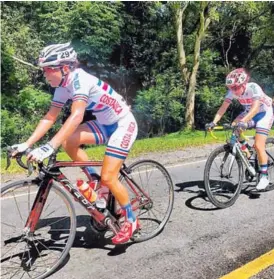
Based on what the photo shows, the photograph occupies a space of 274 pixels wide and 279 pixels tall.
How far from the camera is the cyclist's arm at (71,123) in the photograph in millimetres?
3531

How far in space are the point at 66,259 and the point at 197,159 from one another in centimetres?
635

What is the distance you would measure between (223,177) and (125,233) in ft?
7.21

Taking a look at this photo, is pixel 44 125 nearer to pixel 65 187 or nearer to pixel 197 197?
pixel 65 187

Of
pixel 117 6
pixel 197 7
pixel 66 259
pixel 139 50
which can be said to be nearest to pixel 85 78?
pixel 66 259

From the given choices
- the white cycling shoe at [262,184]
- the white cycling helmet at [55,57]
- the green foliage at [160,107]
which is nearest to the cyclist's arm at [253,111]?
the white cycling shoe at [262,184]

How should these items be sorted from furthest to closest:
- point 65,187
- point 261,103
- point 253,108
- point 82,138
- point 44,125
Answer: point 261,103
point 253,108
point 82,138
point 44,125
point 65,187

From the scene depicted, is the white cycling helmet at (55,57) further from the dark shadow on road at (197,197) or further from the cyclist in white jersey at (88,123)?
the dark shadow on road at (197,197)

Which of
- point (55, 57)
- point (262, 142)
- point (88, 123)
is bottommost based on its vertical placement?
point (262, 142)

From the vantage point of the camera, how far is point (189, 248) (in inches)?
166

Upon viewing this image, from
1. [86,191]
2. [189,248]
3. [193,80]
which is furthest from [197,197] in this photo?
[193,80]

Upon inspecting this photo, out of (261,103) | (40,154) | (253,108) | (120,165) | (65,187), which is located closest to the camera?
(40,154)

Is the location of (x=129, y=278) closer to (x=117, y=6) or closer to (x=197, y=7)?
(x=197, y=7)

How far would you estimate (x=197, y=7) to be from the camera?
19312mm

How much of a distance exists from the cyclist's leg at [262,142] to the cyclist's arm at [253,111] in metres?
0.45
